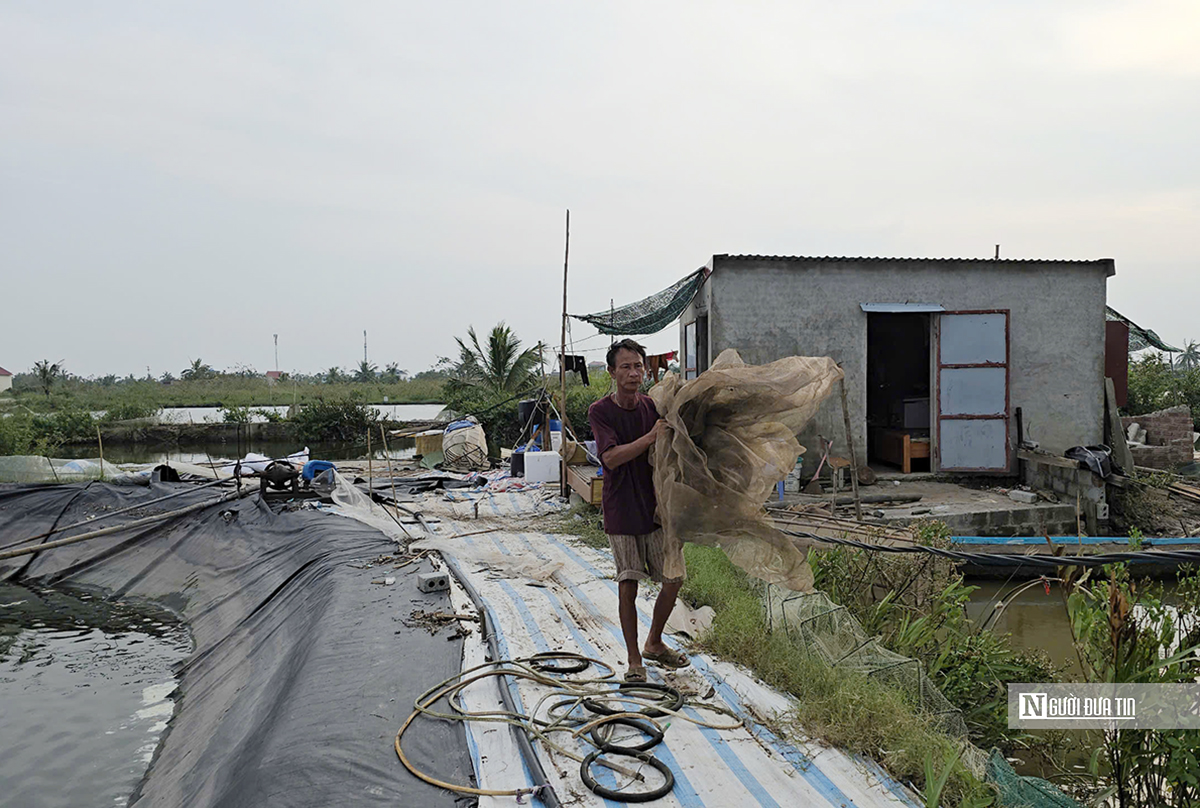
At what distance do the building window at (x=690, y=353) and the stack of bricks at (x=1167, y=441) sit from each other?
597 cm

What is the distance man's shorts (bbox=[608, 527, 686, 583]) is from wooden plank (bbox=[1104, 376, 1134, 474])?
8.66 meters

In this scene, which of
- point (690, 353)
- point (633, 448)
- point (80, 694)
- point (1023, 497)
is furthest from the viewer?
point (690, 353)

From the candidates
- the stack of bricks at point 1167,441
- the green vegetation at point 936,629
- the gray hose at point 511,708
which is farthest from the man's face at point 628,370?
the stack of bricks at point 1167,441

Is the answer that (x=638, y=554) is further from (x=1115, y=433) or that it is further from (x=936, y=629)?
(x=1115, y=433)

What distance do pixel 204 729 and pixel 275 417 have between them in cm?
1764

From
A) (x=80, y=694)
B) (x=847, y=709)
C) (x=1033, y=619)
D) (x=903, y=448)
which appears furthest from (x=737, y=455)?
(x=903, y=448)

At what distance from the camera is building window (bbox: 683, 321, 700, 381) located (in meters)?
11.3

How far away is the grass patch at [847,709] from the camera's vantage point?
8.38ft

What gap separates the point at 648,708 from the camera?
9.74ft

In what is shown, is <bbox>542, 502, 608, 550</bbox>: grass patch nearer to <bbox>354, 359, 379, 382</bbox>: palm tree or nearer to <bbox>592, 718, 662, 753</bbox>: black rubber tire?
<bbox>592, 718, 662, 753</bbox>: black rubber tire

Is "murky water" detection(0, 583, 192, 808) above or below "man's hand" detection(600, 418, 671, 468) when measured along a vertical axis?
below

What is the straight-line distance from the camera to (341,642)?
13.2 ft

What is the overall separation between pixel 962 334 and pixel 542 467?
5.75 meters

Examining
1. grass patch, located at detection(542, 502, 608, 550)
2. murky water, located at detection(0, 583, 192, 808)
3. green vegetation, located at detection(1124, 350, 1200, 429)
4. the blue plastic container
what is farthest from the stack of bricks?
murky water, located at detection(0, 583, 192, 808)
